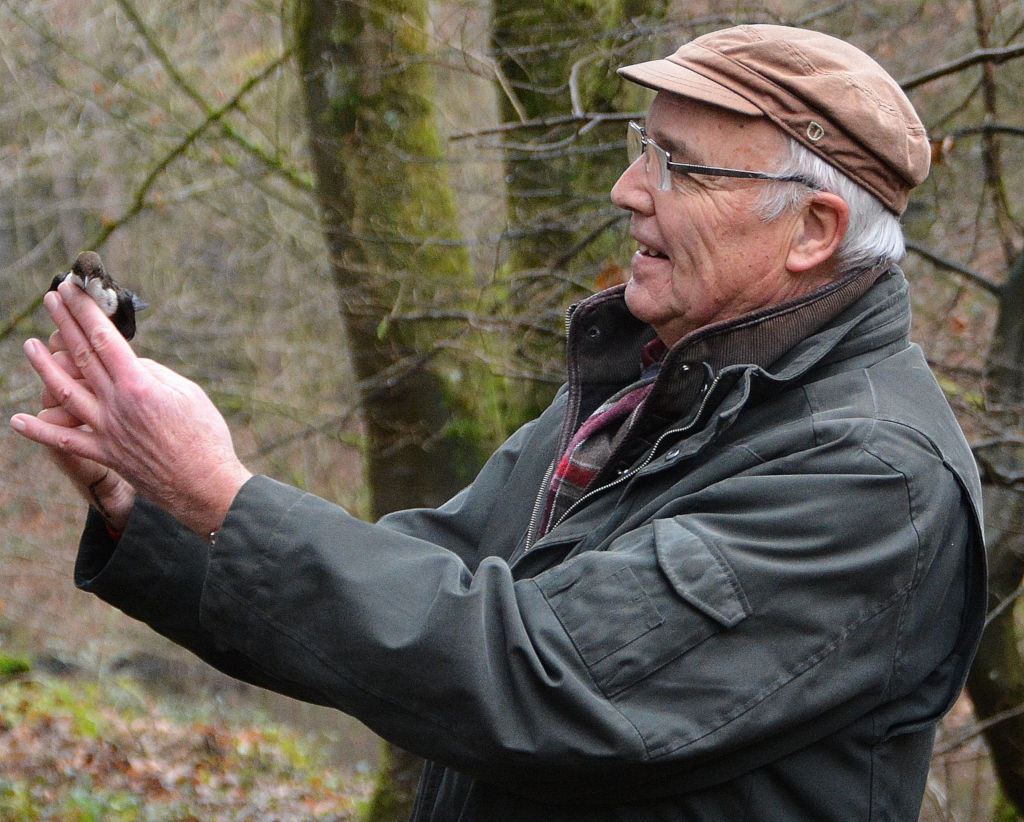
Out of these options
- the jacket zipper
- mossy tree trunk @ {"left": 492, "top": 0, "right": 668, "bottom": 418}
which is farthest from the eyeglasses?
mossy tree trunk @ {"left": 492, "top": 0, "right": 668, "bottom": 418}

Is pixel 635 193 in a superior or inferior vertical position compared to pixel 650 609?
superior

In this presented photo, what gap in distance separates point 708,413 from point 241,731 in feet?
23.1

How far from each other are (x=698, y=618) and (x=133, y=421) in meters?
0.88

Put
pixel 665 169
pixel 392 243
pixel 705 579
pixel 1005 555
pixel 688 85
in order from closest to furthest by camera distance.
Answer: pixel 705 579, pixel 688 85, pixel 665 169, pixel 1005 555, pixel 392 243

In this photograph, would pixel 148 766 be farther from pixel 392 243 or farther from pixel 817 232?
pixel 817 232

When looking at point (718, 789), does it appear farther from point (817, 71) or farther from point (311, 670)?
point (817, 71)

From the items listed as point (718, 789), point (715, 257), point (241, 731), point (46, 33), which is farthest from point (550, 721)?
point (241, 731)

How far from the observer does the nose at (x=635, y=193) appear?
2.11 metres

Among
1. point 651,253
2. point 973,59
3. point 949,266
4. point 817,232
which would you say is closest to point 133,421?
point 651,253

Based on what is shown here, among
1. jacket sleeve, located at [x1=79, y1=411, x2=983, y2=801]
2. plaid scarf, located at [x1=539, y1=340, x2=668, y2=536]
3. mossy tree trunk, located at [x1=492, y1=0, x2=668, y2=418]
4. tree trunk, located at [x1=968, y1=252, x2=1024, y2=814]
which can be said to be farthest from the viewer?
mossy tree trunk, located at [x1=492, y1=0, x2=668, y2=418]

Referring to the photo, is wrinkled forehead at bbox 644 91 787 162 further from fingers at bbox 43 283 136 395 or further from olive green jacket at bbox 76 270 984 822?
fingers at bbox 43 283 136 395

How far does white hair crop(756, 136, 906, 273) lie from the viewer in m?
1.95

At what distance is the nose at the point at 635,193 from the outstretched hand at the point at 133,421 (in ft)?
2.74

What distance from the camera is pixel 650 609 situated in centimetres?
158
